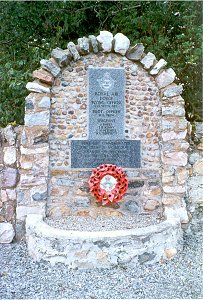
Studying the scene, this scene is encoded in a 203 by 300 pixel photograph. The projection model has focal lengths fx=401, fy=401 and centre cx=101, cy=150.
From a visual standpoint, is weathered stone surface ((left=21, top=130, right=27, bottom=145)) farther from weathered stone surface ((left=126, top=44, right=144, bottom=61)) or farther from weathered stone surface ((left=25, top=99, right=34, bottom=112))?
weathered stone surface ((left=126, top=44, right=144, bottom=61))

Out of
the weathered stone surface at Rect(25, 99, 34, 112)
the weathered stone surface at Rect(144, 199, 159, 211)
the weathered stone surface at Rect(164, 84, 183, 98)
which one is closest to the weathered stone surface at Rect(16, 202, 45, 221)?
the weathered stone surface at Rect(25, 99, 34, 112)

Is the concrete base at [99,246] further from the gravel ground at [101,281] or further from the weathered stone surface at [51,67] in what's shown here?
the weathered stone surface at [51,67]

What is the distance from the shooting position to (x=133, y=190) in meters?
5.48

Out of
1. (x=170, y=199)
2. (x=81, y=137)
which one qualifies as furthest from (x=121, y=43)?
(x=170, y=199)

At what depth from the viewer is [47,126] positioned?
207 inches

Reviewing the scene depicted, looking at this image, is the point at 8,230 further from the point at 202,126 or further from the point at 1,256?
the point at 202,126

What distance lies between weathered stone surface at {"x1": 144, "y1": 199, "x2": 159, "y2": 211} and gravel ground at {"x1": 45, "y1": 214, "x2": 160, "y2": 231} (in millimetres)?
110

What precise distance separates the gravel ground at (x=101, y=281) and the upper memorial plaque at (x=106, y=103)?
1.87m

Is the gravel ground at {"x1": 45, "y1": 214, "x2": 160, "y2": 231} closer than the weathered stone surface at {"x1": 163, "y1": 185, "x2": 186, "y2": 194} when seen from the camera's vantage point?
Yes

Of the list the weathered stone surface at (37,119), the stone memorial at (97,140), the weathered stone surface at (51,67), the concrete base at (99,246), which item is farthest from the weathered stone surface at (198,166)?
the weathered stone surface at (51,67)

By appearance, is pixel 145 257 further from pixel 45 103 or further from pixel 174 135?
pixel 45 103

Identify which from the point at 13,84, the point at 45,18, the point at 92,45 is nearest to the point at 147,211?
the point at 92,45

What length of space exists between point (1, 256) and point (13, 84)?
2.73 m

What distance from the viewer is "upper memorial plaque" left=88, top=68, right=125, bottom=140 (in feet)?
18.0
